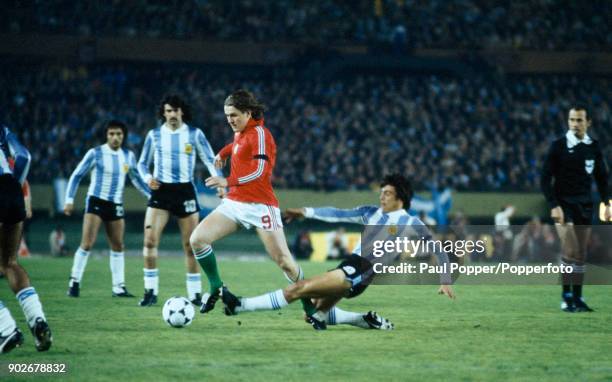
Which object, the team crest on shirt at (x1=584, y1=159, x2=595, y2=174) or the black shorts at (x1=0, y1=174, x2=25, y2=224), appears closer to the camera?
the black shorts at (x1=0, y1=174, x2=25, y2=224)

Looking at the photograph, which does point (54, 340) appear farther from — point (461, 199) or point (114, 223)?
point (461, 199)

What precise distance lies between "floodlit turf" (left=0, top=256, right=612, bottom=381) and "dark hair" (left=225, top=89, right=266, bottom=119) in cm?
214

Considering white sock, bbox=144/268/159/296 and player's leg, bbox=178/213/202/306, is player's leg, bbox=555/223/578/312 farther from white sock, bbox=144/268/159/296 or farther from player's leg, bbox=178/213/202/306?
white sock, bbox=144/268/159/296

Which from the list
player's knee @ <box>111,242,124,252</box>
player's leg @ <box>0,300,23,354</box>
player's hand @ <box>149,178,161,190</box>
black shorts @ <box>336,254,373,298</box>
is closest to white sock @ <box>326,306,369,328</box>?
black shorts @ <box>336,254,373,298</box>

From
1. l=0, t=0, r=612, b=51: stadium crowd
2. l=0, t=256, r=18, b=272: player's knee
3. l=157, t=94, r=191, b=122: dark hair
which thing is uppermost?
l=0, t=0, r=612, b=51: stadium crowd

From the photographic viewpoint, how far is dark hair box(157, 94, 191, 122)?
1086cm

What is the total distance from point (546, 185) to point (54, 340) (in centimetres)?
616

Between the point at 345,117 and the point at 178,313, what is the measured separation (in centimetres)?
2697

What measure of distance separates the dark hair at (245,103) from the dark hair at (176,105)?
2.22 metres

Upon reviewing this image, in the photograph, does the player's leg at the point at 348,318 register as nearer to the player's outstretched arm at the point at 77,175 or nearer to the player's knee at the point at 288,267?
the player's knee at the point at 288,267

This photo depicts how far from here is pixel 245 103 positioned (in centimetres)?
875

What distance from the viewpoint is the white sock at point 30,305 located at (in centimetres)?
686

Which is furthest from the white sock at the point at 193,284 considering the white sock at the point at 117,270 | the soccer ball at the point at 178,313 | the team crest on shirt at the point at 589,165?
the team crest on shirt at the point at 589,165

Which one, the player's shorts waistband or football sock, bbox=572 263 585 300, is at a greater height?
the player's shorts waistband
